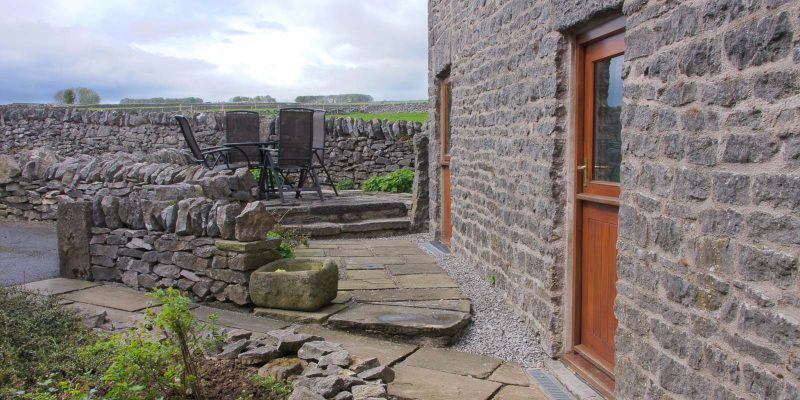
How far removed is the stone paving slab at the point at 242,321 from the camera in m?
4.74

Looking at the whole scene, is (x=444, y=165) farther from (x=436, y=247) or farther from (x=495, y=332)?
(x=495, y=332)

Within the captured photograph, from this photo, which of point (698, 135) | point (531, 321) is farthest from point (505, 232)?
point (698, 135)

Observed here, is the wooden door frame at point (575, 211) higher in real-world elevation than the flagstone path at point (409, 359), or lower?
higher

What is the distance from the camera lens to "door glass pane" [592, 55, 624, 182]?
3.83 meters

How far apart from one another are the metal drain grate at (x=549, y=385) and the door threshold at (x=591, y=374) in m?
0.15

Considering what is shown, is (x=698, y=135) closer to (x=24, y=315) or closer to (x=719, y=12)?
(x=719, y=12)

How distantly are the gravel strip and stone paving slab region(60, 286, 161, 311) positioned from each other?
8.28 feet

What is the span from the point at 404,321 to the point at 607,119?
6.62 feet

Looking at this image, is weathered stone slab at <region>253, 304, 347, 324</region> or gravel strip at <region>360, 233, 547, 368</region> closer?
gravel strip at <region>360, 233, 547, 368</region>

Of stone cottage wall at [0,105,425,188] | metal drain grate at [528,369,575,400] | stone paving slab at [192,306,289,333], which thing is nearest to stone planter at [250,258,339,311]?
stone paving slab at [192,306,289,333]

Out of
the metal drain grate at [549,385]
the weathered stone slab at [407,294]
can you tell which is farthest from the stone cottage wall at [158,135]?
the metal drain grate at [549,385]

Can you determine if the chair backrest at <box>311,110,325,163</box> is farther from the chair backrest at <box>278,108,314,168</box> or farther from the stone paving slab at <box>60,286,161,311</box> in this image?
the stone paving slab at <box>60,286,161,311</box>

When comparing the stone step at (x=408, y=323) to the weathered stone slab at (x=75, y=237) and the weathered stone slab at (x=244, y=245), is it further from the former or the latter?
the weathered stone slab at (x=75, y=237)

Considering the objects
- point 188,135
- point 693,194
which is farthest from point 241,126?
point 693,194
